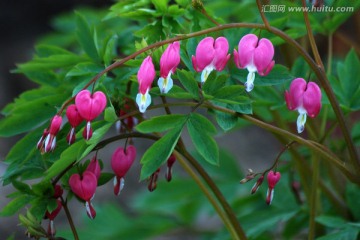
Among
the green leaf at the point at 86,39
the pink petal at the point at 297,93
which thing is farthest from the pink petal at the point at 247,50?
the green leaf at the point at 86,39

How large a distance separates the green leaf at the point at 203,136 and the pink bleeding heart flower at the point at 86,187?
0.20m

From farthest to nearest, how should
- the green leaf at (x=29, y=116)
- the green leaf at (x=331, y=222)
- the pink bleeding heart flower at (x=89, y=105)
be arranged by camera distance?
1. the green leaf at (x=331, y=222)
2. the green leaf at (x=29, y=116)
3. the pink bleeding heart flower at (x=89, y=105)

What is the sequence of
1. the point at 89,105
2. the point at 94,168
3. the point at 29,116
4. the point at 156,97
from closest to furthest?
1. the point at 89,105
2. the point at 94,168
3. the point at 29,116
4. the point at 156,97

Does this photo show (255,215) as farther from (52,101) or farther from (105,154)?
(105,154)

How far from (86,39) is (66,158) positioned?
39 cm

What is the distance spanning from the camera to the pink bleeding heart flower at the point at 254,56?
1.14 meters

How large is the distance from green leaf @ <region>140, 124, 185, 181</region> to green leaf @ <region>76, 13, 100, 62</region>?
347mm

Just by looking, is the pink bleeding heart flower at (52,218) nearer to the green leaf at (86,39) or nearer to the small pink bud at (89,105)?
the small pink bud at (89,105)

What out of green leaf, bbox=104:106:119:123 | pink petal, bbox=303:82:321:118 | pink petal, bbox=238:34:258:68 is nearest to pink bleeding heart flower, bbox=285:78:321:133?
pink petal, bbox=303:82:321:118

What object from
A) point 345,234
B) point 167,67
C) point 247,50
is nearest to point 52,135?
point 167,67

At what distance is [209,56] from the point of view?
113cm

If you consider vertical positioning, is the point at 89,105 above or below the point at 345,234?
above

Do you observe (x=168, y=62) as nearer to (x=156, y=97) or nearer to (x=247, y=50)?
(x=247, y=50)

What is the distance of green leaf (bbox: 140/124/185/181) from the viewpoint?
1104 mm
